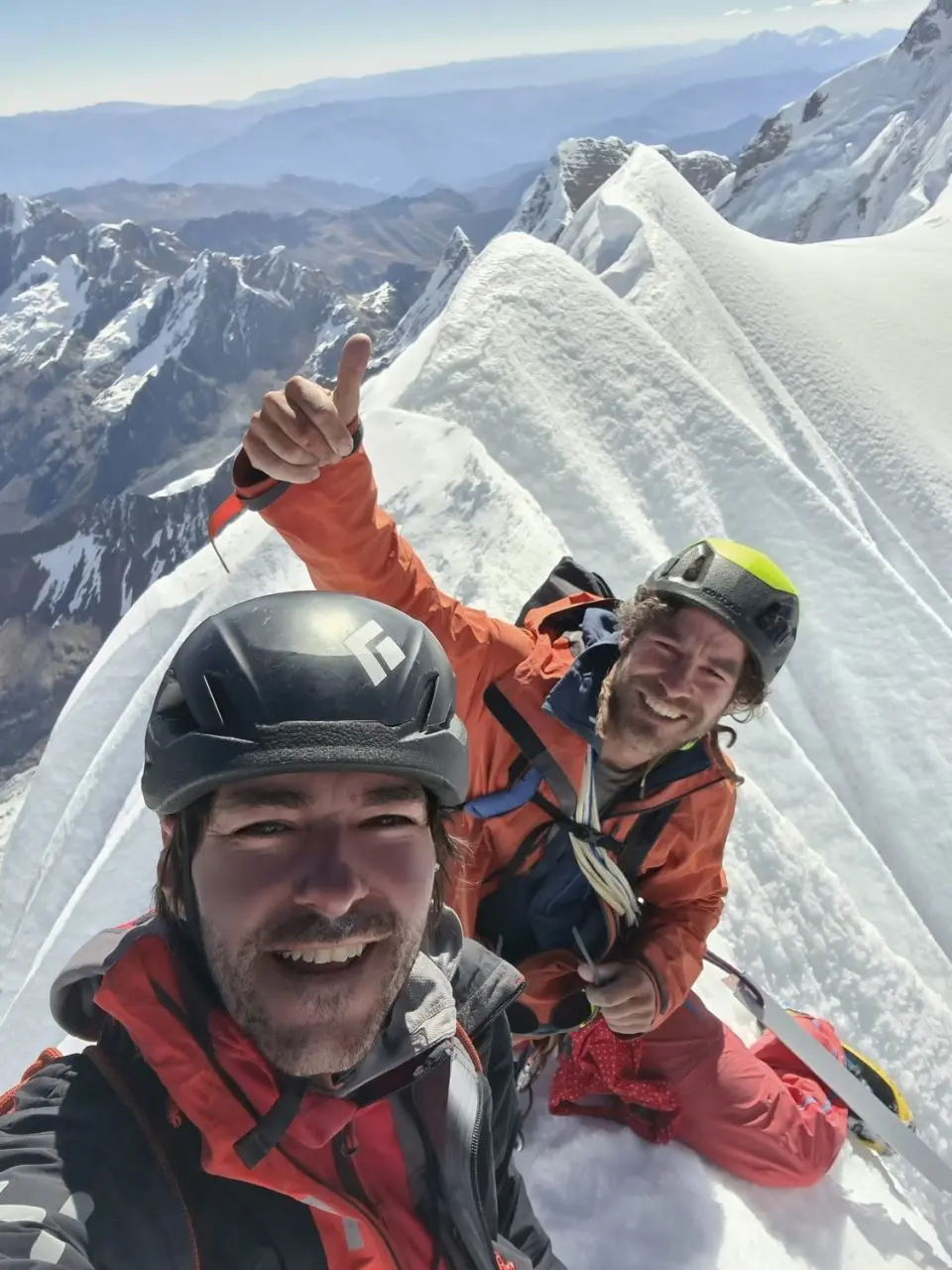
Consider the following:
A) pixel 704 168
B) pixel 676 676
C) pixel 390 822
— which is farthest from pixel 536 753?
pixel 704 168

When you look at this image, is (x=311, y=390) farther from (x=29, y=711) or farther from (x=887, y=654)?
(x=29, y=711)

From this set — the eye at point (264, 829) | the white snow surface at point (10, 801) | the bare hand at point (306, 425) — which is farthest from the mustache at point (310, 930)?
the white snow surface at point (10, 801)

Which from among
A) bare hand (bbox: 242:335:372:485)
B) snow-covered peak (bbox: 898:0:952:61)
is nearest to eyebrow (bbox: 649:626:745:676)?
bare hand (bbox: 242:335:372:485)

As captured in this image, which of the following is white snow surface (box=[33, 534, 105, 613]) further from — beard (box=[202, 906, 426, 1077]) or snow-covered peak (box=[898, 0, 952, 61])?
beard (box=[202, 906, 426, 1077])

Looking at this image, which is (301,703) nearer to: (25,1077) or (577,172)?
(25,1077)

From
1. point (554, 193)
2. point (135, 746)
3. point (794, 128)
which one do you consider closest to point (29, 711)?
point (554, 193)
